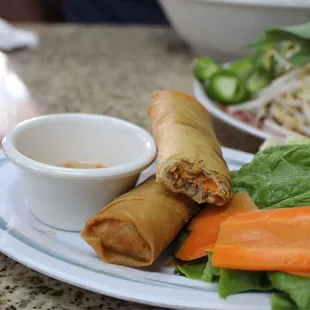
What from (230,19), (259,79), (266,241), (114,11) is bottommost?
(114,11)

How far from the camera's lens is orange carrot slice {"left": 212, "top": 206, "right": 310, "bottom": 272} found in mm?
920

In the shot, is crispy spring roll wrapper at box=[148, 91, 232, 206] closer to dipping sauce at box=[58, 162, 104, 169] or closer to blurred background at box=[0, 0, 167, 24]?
dipping sauce at box=[58, 162, 104, 169]

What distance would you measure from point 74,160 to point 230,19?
1243 millimetres

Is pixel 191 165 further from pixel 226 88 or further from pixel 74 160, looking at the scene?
pixel 226 88

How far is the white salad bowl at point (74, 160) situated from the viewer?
114cm

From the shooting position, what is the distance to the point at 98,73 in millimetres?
2664

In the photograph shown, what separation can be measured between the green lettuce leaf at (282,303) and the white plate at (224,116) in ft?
2.75

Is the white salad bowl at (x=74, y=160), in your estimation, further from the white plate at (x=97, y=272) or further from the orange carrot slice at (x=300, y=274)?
the orange carrot slice at (x=300, y=274)

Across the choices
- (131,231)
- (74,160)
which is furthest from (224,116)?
(131,231)

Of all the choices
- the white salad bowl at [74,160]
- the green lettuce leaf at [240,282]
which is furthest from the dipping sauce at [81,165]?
the green lettuce leaf at [240,282]

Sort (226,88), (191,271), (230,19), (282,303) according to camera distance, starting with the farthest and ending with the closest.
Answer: (230,19) < (226,88) < (191,271) < (282,303)

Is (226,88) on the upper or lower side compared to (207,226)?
lower

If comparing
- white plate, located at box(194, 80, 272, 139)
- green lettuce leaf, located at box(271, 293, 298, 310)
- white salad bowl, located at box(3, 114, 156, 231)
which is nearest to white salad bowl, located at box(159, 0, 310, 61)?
white plate, located at box(194, 80, 272, 139)

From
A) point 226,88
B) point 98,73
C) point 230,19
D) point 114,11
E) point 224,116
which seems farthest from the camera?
point 114,11
